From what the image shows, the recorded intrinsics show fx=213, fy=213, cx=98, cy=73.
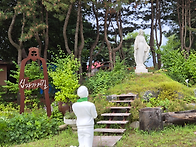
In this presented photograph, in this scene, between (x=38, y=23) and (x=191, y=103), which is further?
(x=38, y=23)

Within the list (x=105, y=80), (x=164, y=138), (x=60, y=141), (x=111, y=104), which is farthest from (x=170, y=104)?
(x=60, y=141)

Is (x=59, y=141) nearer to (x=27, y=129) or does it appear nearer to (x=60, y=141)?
(x=60, y=141)

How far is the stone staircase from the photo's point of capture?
18.1 feet

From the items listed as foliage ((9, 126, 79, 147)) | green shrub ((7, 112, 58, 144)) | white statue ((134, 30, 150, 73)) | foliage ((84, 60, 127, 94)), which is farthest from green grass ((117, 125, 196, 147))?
white statue ((134, 30, 150, 73))

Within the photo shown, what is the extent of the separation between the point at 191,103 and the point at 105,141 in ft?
14.0

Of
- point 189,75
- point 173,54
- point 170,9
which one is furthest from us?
point 170,9

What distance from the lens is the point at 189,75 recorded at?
11.4 metres

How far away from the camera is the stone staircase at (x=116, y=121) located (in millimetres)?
5523

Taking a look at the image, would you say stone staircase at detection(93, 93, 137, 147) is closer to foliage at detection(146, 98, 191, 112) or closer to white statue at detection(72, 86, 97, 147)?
foliage at detection(146, 98, 191, 112)

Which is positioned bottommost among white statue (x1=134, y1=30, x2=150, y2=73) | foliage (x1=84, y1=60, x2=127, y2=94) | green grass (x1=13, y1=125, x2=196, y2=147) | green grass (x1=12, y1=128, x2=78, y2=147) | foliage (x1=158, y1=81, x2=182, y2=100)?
green grass (x1=12, y1=128, x2=78, y2=147)

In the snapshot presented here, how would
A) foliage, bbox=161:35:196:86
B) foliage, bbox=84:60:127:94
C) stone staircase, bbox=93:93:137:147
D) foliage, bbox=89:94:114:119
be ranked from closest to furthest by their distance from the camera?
stone staircase, bbox=93:93:137:147
foliage, bbox=89:94:114:119
foliage, bbox=84:60:127:94
foliage, bbox=161:35:196:86

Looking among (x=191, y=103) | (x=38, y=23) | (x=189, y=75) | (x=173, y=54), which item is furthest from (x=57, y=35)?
(x=191, y=103)

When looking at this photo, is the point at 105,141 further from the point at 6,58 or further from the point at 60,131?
the point at 6,58

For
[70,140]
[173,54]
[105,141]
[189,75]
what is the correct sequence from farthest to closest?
[173,54], [189,75], [70,140], [105,141]
